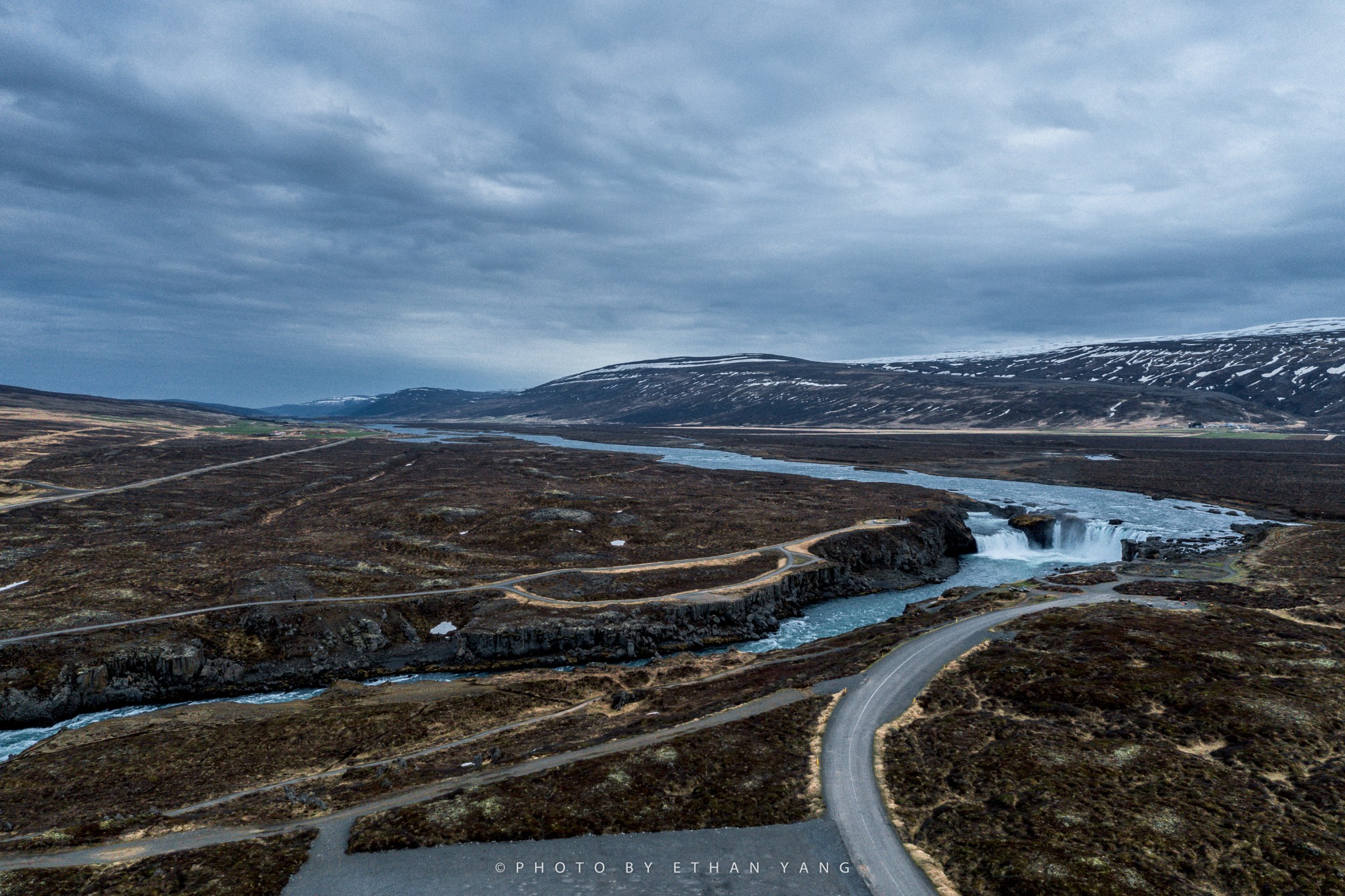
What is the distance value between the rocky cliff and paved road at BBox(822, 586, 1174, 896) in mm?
18275

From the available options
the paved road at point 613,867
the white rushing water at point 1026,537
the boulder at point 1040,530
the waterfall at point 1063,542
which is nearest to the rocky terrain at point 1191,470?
the white rushing water at point 1026,537

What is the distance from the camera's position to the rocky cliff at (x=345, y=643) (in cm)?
4428

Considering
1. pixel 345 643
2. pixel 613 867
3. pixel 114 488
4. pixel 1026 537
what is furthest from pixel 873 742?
pixel 114 488

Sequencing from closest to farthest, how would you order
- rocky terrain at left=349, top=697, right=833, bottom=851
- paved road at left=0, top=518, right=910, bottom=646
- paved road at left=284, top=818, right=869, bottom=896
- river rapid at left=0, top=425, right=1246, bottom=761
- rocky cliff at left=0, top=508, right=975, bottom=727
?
paved road at left=284, top=818, right=869, bottom=896
rocky terrain at left=349, top=697, right=833, bottom=851
rocky cliff at left=0, top=508, right=975, bottom=727
river rapid at left=0, top=425, right=1246, bottom=761
paved road at left=0, top=518, right=910, bottom=646

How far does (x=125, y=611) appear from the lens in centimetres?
5275

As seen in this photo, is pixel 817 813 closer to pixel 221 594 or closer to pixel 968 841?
pixel 968 841

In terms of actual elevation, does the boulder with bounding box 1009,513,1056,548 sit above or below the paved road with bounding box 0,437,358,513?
below

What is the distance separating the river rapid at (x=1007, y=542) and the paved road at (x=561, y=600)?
6754 mm

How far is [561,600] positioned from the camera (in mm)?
61656

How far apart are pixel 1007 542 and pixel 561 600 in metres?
70.3

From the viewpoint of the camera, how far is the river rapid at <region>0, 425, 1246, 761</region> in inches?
1957

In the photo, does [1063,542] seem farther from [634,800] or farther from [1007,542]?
[634,800]

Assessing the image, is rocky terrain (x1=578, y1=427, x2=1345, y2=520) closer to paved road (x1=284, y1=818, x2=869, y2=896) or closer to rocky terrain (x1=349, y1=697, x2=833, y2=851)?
rocky terrain (x1=349, y1=697, x2=833, y2=851)

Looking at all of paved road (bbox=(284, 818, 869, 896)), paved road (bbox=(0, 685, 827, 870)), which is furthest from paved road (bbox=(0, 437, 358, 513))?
paved road (bbox=(284, 818, 869, 896))
